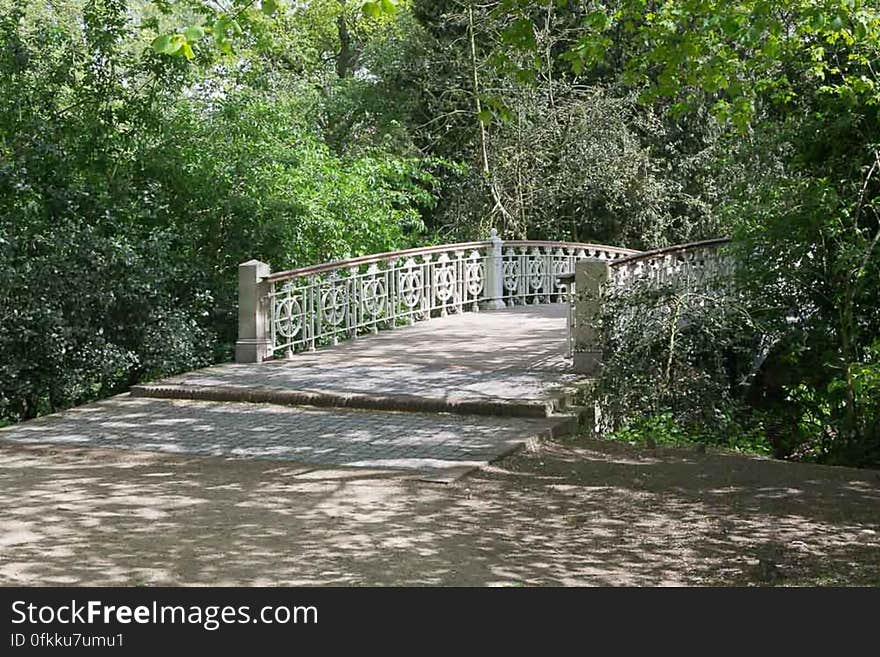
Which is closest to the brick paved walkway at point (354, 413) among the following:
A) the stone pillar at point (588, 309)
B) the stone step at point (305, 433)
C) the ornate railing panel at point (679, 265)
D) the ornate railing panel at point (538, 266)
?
the stone step at point (305, 433)

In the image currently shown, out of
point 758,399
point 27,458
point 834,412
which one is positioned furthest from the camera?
point 758,399

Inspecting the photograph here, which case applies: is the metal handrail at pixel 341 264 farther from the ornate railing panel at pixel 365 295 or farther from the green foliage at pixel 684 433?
the green foliage at pixel 684 433

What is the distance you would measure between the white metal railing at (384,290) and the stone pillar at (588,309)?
5.05 feet

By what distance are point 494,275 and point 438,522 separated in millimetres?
13178

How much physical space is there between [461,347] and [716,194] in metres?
12.3

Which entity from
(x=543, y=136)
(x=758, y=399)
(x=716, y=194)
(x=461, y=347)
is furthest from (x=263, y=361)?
(x=716, y=194)

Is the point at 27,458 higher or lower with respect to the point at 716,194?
lower

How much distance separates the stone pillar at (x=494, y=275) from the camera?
2012 centimetres

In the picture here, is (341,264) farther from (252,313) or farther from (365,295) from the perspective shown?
(252,313)

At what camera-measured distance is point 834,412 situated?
11602mm

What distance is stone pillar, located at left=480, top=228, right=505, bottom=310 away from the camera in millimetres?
20125

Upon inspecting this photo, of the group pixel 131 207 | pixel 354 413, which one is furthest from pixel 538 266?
pixel 354 413

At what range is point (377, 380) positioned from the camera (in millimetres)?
12320
